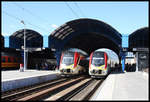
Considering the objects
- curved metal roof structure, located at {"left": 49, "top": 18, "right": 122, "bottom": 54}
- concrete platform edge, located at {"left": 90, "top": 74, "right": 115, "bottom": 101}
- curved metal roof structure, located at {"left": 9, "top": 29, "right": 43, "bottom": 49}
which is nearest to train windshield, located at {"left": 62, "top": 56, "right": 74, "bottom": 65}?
concrete platform edge, located at {"left": 90, "top": 74, "right": 115, "bottom": 101}

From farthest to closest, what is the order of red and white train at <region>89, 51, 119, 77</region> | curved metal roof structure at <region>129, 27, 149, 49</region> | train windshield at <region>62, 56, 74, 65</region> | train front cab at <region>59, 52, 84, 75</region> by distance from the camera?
curved metal roof structure at <region>129, 27, 149, 49</region> < train windshield at <region>62, 56, 74, 65</region> < train front cab at <region>59, 52, 84, 75</region> < red and white train at <region>89, 51, 119, 77</region>

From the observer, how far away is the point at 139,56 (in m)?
30.2

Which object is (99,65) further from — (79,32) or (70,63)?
(79,32)

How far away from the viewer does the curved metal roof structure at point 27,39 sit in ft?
125

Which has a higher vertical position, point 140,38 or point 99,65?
point 140,38

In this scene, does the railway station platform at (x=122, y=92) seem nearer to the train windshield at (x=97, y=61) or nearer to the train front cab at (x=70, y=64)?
the train windshield at (x=97, y=61)

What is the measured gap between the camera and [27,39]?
42.1m

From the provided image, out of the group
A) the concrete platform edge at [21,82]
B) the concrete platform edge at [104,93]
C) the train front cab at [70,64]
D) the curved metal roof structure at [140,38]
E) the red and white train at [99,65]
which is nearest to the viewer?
the concrete platform edge at [104,93]

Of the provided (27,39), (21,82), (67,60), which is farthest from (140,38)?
(21,82)

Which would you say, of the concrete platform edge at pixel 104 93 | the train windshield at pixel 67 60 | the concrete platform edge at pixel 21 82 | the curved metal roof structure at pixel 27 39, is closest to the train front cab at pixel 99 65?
the train windshield at pixel 67 60

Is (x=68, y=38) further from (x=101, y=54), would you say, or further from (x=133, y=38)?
(x=101, y=54)

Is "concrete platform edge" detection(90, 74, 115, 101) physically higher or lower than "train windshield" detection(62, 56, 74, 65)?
lower

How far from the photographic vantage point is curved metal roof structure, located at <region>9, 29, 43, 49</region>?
1502 inches

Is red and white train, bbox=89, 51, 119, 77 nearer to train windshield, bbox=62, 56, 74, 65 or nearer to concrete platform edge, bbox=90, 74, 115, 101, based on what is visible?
train windshield, bbox=62, 56, 74, 65
